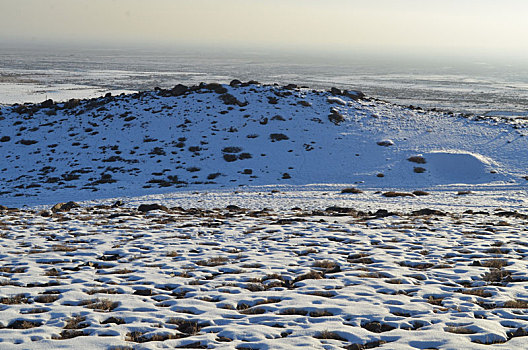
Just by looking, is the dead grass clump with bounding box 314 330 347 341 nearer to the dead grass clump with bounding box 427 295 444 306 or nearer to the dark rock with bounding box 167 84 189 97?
the dead grass clump with bounding box 427 295 444 306

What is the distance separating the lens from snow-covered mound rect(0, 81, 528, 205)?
3048 centimetres

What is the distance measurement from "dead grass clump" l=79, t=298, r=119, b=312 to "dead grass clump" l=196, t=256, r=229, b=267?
314 centimetres

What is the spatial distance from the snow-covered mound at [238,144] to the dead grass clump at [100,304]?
1862 centimetres

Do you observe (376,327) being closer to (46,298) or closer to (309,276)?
(309,276)

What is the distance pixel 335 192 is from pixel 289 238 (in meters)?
13.8

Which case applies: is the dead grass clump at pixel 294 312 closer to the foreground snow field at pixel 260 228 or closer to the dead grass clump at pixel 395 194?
the foreground snow field at pixel 260 228

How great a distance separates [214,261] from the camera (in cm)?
1152

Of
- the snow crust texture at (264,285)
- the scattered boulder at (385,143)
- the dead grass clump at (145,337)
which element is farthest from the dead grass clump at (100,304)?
the scattered boulder at (385,143)

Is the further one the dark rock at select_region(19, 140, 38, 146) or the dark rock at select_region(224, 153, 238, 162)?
the dark rock at select_region(19, 140, 38, 146)

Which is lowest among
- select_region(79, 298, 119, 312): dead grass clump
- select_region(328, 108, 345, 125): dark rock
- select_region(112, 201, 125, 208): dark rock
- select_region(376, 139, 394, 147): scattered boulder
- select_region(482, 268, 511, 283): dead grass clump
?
select_region(112, 201, 125, 208): dark rock

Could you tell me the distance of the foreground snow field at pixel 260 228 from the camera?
291 inches

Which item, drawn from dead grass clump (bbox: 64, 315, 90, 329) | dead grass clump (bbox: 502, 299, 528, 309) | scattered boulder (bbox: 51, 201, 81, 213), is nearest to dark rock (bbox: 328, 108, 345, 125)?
scattered boulder (bbox: 51, 201, 81, 213)

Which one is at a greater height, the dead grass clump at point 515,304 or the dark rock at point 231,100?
the dark rock at point 231,100

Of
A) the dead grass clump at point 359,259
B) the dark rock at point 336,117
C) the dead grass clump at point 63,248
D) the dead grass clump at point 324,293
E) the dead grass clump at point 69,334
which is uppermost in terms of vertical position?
the dark rock at point 336,117
